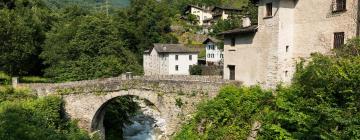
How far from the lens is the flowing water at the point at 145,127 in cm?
3200

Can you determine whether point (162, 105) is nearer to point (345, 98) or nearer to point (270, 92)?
point (270, 92)

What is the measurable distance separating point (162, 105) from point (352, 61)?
12.0 metres

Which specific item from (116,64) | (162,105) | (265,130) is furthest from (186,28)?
(265,130)

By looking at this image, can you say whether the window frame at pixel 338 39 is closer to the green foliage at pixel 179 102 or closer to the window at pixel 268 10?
the window at pixel 268 10

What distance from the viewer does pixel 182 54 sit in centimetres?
5312

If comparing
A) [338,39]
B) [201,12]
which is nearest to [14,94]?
[338,39]

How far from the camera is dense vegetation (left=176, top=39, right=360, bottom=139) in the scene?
13.1 meters

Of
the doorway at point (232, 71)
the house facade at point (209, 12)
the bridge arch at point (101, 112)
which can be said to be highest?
the house facade at point (209, 12)

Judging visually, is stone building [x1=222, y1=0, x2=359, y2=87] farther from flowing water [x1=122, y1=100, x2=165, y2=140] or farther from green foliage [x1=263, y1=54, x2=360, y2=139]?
flowing water [x1=122, y1=100, x2=165, y2=140]

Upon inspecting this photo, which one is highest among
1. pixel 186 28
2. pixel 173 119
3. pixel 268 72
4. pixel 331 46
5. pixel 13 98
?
pixel 186 28

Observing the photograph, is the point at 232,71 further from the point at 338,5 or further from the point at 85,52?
the point at 85,52

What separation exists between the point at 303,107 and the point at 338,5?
6184mm

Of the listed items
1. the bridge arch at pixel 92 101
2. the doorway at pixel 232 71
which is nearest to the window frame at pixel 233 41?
the doorway at pixel 232 71

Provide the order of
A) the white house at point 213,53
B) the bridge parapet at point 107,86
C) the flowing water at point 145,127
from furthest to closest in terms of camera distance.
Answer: the white house at point 213,53
the flowing water at point 145,127
the bridge parapet at point 107,86
